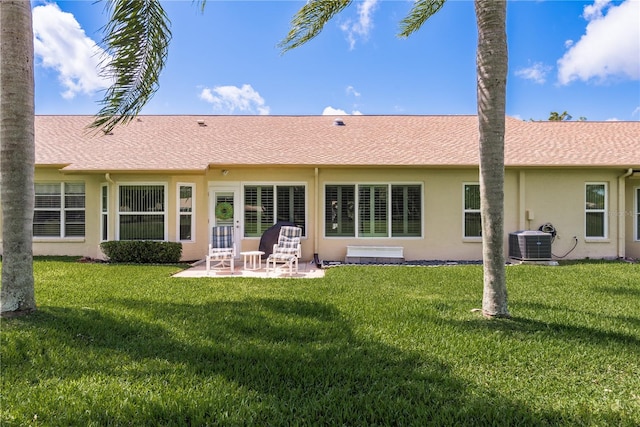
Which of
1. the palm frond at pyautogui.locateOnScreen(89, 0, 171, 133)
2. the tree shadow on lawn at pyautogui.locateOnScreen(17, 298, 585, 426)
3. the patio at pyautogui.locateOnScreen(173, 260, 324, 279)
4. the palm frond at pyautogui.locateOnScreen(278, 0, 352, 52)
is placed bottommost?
the tree shadow on lawn at pyautogui.locateOnScreen(17, 298, 585, 426)

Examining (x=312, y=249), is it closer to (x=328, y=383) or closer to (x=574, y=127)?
(x=328, y=383)

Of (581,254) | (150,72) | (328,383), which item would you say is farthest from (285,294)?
(581,254)

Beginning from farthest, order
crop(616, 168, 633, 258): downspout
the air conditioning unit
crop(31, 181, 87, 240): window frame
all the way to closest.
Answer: crop(31, 181, 87, 240): window frame → crop(616, 168, 633, 258): downspout → the air conditioning unit

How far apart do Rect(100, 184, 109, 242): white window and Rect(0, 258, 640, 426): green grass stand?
5.32 metres

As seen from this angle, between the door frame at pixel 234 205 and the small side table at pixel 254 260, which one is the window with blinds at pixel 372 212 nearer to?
the small side table at pixel 254 260

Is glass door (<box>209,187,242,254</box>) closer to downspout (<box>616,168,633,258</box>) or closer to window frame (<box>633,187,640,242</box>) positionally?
downspout (<box>616,168,633,258</box>)

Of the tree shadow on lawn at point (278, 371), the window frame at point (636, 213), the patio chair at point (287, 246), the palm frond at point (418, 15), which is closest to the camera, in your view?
the tree shadow on lawn at point (278, 371)

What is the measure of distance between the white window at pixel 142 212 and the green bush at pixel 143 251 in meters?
0.55

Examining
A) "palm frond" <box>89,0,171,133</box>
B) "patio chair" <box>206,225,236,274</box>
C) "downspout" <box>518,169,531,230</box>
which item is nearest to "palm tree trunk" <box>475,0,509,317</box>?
"palm frond" <box>89,0,171,133</box>

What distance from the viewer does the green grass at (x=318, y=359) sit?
2.91 meters

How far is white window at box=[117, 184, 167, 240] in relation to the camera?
1183cm

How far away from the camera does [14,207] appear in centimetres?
498

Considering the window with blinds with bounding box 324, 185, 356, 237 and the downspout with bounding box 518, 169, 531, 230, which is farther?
the window with blinds with bounding box 324, 185, 356, 237

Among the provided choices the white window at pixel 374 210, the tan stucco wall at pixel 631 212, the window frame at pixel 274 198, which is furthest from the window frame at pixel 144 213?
the tan stucco wall at pixel 631 212
